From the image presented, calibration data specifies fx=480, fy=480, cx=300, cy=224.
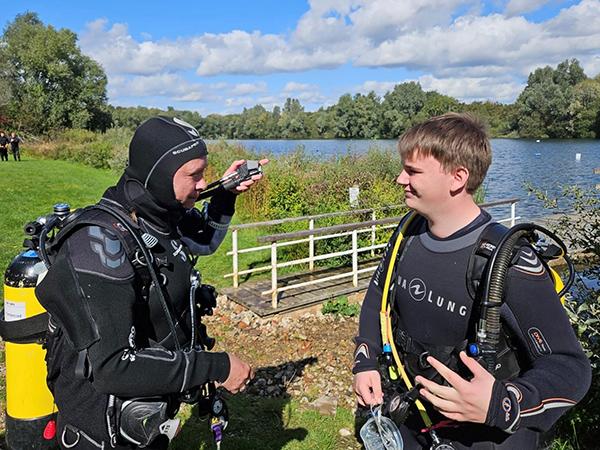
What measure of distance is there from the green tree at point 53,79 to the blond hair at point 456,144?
46943 millimetres

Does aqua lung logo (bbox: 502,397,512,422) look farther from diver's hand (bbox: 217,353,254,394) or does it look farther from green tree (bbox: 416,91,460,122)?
green tree (bbox: 416,91,460,122)

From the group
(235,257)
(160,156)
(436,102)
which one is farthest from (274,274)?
(436,102)

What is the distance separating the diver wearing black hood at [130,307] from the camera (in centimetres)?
168

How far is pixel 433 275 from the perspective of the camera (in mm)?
2008

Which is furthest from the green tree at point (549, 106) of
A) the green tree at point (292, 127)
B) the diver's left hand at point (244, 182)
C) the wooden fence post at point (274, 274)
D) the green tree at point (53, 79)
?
the diver's left hand at point (244, 182)

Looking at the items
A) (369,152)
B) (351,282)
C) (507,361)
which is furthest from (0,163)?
(507,361)

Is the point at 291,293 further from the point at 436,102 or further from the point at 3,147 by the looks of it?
the point at 436,102

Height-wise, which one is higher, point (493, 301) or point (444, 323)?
point (493, 301)

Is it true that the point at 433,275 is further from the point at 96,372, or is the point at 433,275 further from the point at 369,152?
the point at 369,152

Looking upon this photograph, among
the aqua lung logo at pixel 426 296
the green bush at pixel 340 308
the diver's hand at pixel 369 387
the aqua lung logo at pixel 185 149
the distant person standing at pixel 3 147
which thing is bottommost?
the green bush at pixel 340 308

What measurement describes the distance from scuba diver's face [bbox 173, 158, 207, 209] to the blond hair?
0.90m

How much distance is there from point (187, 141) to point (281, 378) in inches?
153

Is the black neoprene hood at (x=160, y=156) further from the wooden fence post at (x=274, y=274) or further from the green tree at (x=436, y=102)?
the green tree at (x=436, y=102)

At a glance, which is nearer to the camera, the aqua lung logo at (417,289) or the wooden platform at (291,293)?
the aqua lung logo at (417,289)
